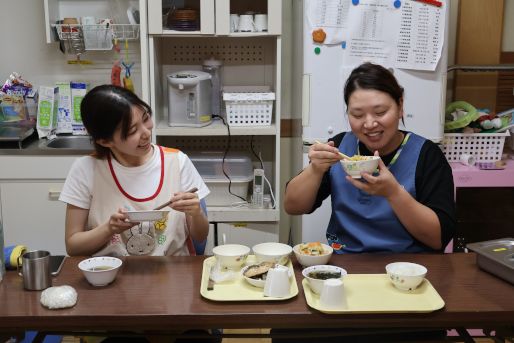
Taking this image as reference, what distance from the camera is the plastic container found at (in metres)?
3.11

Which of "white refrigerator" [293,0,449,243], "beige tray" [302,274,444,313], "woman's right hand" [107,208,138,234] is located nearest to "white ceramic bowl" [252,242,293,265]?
"beige tray" [302,274,444,313]

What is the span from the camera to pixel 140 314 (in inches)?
55.3

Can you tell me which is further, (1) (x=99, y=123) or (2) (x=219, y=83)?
(2) (x=219, y=83)

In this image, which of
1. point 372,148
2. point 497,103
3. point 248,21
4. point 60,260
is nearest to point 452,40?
point 497,103

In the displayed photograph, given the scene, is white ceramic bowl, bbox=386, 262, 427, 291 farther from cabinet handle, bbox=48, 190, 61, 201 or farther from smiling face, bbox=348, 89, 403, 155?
cabinet handle, bbox=48, 190, 61, 201

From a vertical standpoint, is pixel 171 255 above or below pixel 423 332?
above

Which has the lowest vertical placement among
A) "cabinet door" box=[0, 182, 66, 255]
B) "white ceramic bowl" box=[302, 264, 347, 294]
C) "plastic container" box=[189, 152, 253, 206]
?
"cabinet door" box=[0, 182, 66, 255]

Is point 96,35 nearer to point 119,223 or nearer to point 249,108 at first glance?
point 249,108

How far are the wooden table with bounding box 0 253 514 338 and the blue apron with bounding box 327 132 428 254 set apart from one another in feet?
0.95

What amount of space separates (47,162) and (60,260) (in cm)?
143

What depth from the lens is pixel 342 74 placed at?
2775 millimetres

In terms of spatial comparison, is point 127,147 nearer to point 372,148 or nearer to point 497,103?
point 372,148

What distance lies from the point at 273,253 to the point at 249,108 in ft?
4.88

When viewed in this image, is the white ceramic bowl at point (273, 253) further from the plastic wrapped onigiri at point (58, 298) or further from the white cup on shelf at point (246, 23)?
the white cup on shelf at point (246, 23)
